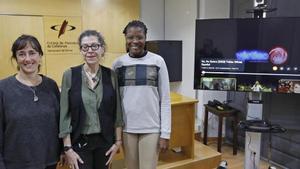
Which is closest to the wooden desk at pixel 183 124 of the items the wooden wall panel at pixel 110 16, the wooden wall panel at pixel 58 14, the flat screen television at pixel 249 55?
the flat screen television at pixel 249 55

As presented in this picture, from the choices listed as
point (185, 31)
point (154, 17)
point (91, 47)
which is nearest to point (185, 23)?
point (185, 31)

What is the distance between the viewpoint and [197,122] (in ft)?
13.7

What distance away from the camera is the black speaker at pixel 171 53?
430cm

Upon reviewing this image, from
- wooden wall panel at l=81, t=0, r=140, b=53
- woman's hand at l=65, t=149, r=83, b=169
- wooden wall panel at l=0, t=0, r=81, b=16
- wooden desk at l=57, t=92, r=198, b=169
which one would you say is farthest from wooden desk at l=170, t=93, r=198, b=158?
wooden wall panel at l=0, t=0, r=81, b=16

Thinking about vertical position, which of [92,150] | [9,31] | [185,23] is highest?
[185,23]

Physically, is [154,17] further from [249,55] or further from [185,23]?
[249,55]

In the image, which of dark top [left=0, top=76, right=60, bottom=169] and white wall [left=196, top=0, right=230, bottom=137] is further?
white wall [left=196, top=0, right=230, bottom=137]

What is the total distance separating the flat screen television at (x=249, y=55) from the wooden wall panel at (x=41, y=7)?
2.30 meters

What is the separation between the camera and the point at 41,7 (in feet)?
13.1

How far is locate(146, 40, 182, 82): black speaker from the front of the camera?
4.30m

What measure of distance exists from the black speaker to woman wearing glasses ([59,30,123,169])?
265cm

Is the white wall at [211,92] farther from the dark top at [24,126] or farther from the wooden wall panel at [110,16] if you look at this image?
the dark top at [24,126]

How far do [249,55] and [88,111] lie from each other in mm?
1670

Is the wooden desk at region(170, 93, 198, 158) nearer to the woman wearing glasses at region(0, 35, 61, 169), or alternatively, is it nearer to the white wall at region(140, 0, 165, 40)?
the woman wearing glasses at region(0, 35, 61, 169)
